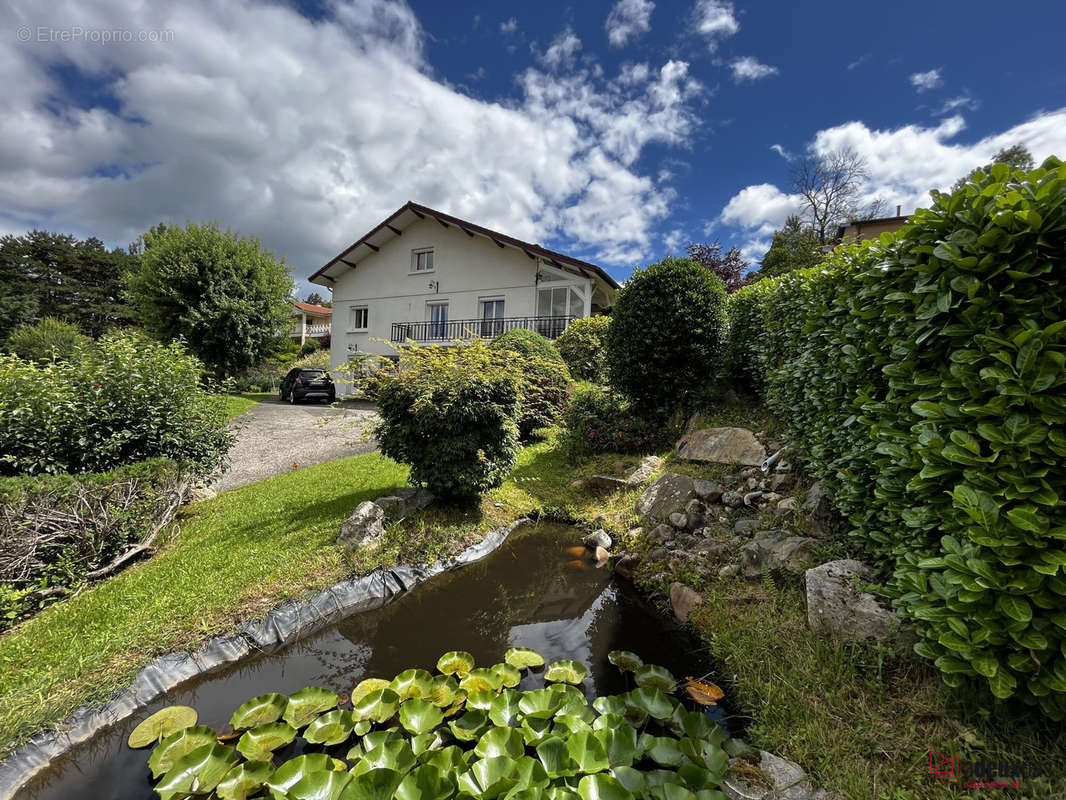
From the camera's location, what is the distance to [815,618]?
9.14 ft

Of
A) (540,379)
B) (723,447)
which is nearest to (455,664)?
(723,447)

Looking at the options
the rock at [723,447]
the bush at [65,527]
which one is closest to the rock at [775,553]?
the rock at [723,447]

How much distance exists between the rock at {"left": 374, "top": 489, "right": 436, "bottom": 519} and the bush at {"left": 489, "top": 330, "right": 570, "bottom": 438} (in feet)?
9.43

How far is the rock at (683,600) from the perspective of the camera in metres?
3.52

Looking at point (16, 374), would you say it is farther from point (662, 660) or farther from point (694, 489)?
point (694, 489)

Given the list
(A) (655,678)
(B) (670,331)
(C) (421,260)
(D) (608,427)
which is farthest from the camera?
(C) (421,260)

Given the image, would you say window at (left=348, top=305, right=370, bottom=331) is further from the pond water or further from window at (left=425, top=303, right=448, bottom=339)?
the pond water

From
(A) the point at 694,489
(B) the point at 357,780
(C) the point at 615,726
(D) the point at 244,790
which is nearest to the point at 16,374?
(D) the point at 244,790

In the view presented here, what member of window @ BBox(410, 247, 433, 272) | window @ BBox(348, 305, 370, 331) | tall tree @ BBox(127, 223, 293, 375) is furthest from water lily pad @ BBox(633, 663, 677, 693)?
window @ BBox(348, 305, 370, 331)

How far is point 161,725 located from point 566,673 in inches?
95.1

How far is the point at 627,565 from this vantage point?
4.50 meters

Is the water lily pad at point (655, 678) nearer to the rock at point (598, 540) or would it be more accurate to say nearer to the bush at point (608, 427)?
the rock at point (598, 540)

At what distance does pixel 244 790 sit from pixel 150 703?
1.27 meters

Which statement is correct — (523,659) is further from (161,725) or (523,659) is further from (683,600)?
(161,725)
